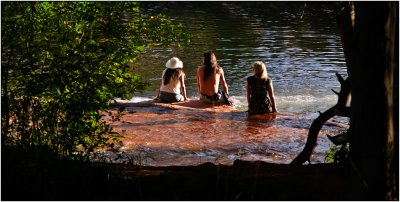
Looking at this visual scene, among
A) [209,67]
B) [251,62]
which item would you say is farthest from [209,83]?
[251,62]

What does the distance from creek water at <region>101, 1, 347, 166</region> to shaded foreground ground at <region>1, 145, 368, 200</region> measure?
2.40 metres

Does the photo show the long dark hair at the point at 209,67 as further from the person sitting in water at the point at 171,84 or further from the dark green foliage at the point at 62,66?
the dark green foliage at the point at 62,66

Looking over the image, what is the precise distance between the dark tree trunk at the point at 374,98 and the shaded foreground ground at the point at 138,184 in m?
0.51

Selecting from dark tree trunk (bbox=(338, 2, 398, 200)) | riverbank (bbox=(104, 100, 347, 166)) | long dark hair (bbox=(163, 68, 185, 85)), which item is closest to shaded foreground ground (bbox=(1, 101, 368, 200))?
dark tree trunk (bbox=(338, 2, 398, 200))

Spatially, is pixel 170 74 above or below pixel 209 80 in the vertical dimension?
above

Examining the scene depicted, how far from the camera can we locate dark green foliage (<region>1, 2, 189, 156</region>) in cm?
496

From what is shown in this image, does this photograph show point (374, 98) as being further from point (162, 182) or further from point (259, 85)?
point (259, 85)

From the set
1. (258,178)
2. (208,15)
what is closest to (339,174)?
(258,178)

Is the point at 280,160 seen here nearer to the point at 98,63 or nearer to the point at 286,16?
the point at 98,63

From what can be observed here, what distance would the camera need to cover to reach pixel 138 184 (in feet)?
16.3

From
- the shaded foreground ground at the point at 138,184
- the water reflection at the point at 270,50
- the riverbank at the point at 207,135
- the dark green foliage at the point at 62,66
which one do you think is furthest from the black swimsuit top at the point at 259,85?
the shaded foreground ground at the point at 138,184

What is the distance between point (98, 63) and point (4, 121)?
93 cm

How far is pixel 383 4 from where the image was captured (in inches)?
146

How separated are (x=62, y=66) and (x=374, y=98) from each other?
102 inches
